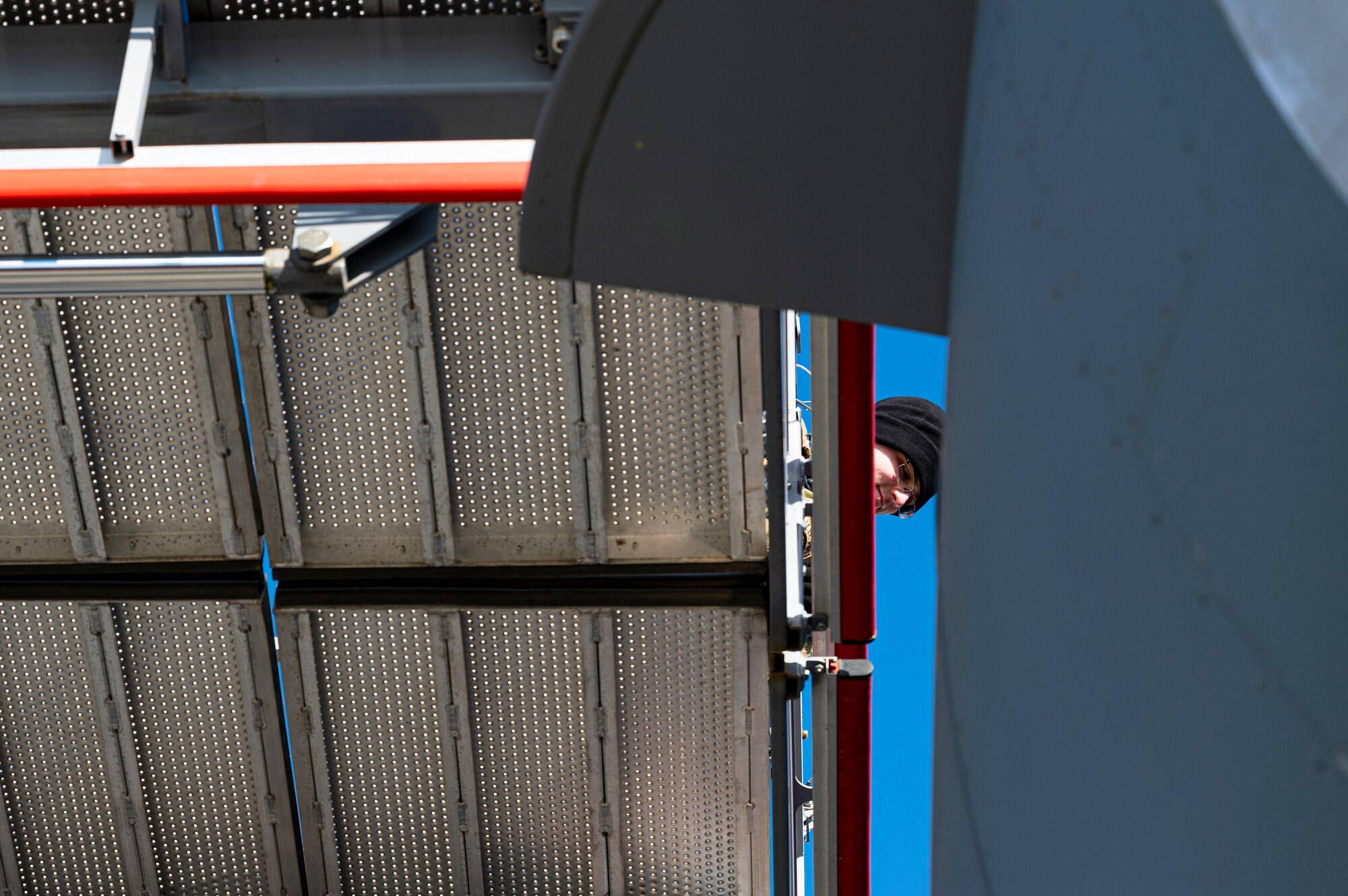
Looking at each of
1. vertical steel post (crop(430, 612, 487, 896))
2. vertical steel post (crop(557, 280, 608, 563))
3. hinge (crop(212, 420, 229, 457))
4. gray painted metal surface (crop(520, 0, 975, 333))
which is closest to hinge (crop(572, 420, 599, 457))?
vertical steel post (crop(557, 280, 608, 563))

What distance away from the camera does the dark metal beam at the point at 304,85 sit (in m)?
4.20

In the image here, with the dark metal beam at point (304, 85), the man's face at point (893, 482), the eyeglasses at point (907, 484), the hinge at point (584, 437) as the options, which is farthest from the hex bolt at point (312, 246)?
the eyeglasses at point (907, 484)

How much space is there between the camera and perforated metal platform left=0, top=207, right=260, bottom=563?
4789 millimetres

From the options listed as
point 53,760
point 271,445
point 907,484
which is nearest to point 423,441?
point 271,445

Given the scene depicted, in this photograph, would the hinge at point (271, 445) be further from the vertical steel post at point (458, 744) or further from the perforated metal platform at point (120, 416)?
the vertical steel post at point (458, 744)

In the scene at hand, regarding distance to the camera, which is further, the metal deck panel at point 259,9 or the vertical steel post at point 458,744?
the vertical steel post at point 458,744

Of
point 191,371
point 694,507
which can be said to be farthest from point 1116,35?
point 191,371

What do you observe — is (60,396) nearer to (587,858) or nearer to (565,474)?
(565,474)

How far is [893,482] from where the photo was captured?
21.2 feet

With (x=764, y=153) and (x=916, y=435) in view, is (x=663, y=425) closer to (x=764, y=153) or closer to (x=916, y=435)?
(x=916, y=435)

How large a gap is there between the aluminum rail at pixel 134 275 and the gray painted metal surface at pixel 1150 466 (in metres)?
2.36

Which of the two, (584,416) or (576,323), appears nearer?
(576,323)

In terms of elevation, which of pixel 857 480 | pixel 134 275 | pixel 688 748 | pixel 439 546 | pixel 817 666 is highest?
pixel 134 275

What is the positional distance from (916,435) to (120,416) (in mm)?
3760
